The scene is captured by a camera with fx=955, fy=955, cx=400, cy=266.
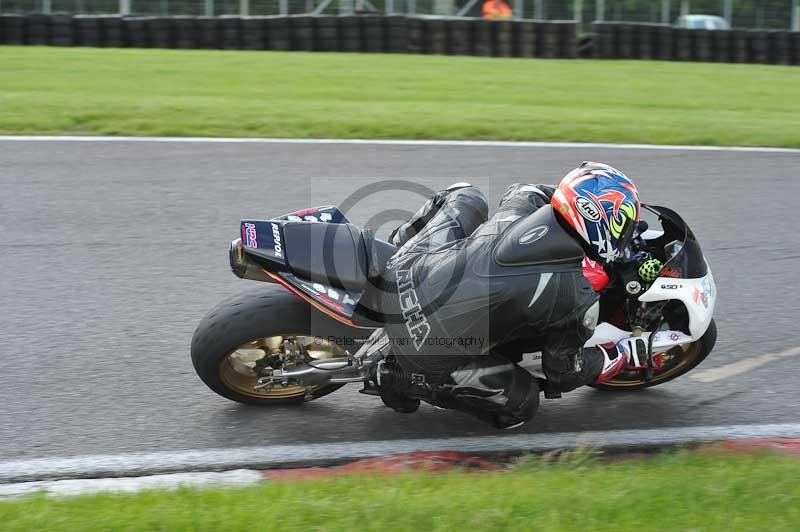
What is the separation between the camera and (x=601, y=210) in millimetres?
4074

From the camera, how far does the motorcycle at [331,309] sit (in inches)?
165

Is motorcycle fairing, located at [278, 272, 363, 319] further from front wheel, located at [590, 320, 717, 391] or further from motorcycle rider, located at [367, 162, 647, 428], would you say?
front wheel, located at [590, 320, 717, 391]

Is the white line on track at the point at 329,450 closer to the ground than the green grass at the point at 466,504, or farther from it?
closer to the ground

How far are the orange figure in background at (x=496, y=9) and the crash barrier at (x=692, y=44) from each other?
2294mm

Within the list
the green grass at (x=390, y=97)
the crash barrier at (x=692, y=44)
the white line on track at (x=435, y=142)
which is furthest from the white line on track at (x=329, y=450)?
the crash barrier at (x=692, y=44)

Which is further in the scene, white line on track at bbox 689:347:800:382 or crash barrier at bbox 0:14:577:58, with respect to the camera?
crash barrier at bbox 0:14:577:58

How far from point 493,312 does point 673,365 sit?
1.36 metres

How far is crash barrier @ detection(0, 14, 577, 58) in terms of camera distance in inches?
635

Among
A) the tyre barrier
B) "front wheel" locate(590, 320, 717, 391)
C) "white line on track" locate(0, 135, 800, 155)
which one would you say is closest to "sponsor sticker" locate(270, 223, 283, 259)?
"front wheel" locate(590, 320, 717, 391)

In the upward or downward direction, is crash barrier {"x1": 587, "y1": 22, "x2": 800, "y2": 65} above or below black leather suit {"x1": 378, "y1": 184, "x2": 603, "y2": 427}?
above

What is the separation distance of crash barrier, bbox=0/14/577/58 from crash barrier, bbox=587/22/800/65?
2.78 ft

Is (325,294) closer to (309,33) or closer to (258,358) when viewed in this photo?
(258,358)

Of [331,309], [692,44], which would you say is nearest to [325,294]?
[331,309]

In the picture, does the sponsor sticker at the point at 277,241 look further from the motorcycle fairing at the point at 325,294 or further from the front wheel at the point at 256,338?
the front wheel at the point at 256,338
